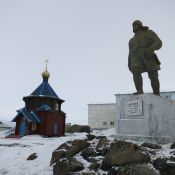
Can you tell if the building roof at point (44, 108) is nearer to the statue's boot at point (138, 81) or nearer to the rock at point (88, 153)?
the statue's boot at point (138, 81)

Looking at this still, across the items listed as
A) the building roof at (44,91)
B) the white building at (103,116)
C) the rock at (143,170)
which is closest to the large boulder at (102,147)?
the rock at (143,170)

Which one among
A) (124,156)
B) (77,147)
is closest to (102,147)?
(77,147)

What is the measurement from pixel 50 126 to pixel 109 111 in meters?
22.3

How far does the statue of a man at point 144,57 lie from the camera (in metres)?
9.62

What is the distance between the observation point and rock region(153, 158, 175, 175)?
20.3ft

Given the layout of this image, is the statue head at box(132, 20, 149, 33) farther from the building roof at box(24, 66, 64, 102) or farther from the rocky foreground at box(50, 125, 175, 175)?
the building roof at box(24, 66, 64, 102)

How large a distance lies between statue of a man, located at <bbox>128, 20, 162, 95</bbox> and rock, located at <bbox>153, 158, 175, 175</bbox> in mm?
3564

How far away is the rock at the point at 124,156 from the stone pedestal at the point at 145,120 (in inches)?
68.7

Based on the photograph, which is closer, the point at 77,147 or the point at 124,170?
the point at 124,170

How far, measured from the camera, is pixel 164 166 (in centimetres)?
632

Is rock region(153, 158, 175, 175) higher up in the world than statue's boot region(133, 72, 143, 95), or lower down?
lower down

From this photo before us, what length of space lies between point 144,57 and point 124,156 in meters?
4.46

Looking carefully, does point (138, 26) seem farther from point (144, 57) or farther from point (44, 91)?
point (44, 91)

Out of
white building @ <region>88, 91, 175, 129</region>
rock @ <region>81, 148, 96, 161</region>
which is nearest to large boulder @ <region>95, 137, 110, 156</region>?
rock @ <region>81, 148, 96, 161</region>
